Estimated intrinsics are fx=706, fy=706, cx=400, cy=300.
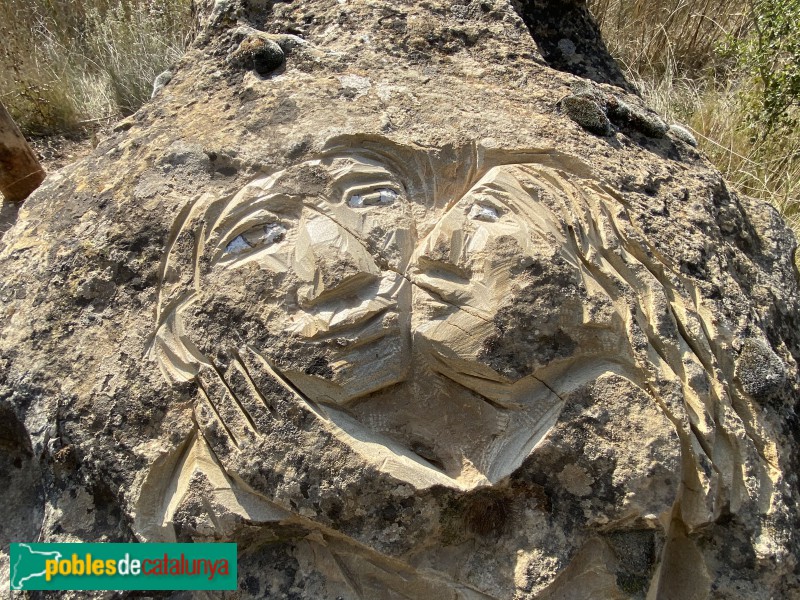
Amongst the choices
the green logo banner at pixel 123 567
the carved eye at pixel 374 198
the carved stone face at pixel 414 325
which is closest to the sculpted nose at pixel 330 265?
the carved stone face at pixel 414 325

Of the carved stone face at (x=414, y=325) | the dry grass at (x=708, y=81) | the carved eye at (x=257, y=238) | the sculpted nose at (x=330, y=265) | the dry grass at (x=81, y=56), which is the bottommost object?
the dry grass at (x=708, y=81)

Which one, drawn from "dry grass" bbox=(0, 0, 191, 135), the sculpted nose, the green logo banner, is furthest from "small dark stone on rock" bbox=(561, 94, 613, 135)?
"dry grass" bbox=(0, 0, 191, 135)

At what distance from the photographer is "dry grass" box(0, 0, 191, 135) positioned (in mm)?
4473

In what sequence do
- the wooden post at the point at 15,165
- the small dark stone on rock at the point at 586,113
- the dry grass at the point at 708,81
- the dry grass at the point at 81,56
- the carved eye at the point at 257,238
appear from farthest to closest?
the dry grass at the point at 81,56
the dry grass at the point at 708,81
the wooden post at the point at 15,165
the small dark stone on rock at the point at 586,113
the carved eye at the point at 257,238

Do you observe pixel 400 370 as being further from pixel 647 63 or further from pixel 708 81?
pixel 647 63

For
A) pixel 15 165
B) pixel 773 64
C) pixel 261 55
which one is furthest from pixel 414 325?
pixel 773 64

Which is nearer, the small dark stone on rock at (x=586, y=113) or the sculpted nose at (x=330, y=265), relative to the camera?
the sculpted nose at (x=330, y=265)

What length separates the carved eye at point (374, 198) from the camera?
5.85 ft

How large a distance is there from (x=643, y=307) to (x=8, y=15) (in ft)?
16.6

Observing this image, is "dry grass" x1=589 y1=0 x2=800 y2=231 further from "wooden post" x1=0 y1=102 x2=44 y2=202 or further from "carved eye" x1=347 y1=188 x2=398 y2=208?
"wooden post" x1=0 y1=102 x2=44 y2=202

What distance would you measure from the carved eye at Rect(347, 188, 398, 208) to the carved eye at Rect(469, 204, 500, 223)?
0.69 feet

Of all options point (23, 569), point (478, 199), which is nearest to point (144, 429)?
point (23, 569)

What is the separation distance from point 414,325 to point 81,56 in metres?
4.23

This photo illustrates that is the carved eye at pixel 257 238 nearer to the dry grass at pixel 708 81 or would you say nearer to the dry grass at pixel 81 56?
the dry grass at pixel 708 81
